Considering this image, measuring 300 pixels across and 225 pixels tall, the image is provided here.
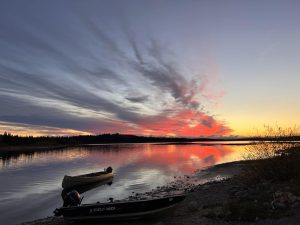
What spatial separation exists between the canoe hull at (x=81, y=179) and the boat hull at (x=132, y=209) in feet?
54.7

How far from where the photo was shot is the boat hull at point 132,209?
1473 centimetres

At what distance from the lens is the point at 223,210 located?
14016 mm

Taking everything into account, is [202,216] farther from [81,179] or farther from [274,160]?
[81,179]

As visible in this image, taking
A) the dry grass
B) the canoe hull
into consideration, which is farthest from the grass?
the canoe hull

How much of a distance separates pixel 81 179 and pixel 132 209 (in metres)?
19.8

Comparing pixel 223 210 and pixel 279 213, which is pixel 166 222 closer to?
pixel 223 210

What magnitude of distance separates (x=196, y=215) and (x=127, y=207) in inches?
124

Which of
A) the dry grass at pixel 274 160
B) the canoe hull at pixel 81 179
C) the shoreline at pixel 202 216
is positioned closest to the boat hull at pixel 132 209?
the shoreline at pixel 202 216

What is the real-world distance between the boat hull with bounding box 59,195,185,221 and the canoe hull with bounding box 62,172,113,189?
657 inches

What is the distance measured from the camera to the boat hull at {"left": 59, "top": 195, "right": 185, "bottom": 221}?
Answer: 14727mm

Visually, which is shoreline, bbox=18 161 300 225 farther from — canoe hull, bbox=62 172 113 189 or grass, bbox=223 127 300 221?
canoe hull, bbox=62 172 113 189

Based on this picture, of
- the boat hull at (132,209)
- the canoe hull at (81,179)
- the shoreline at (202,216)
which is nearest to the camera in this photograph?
the shoreline at (202,216)

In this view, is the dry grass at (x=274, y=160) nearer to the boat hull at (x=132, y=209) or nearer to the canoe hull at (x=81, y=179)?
the boat hull at (x=132, y=209)

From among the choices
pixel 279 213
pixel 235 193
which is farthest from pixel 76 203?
pixel 279 213
